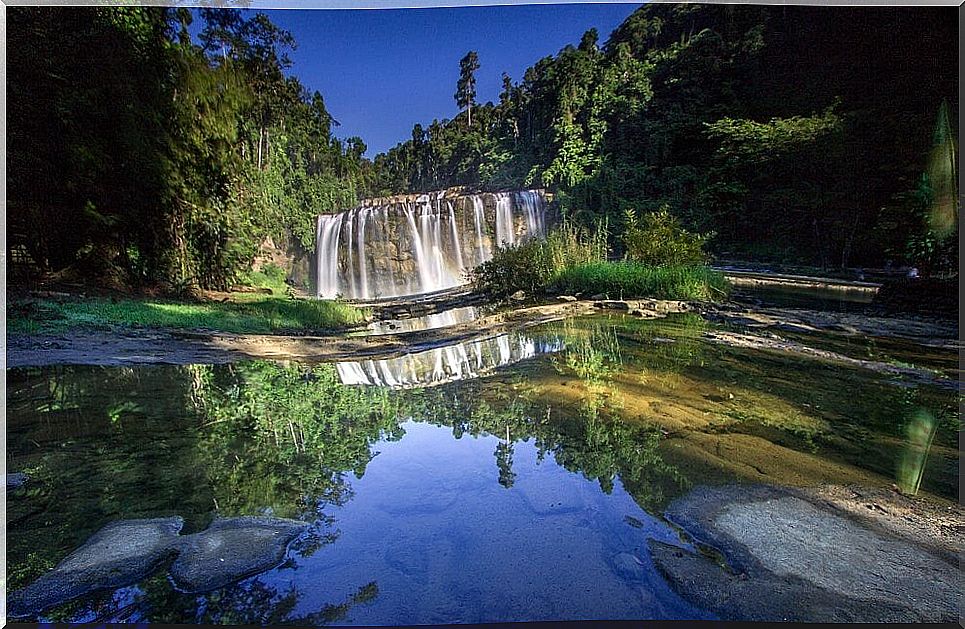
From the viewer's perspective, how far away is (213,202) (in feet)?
17.7

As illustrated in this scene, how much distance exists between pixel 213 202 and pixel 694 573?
225 inches

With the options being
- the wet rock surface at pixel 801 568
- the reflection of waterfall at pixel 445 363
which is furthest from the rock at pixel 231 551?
the reflection of waterfall at pixel 445 363

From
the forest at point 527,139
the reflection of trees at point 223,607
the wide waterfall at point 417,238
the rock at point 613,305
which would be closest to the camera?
the reflection of trees at point 223,607

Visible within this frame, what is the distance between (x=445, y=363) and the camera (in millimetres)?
3359

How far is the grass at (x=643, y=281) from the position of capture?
→ 5230 mm

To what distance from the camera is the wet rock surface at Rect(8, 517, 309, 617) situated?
45.7 inches

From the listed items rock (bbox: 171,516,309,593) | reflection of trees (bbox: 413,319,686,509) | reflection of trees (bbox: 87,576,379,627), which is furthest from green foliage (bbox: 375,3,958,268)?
reflection of trees (bbox: 87,576,379,627)

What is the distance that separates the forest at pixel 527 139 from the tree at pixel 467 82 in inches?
1.2

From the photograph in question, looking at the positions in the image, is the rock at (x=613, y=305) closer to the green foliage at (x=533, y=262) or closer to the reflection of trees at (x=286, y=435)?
the green foliage at (x=533, y=262)

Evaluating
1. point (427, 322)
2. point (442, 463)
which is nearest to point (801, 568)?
point (442, 463)

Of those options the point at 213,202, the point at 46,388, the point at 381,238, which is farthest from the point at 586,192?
the point at 46,388

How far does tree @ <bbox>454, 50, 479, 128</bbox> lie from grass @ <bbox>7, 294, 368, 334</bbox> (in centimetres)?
258

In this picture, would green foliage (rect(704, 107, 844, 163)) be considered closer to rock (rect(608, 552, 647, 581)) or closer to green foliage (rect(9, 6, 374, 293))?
green foliage (rect(9, 6, 374, 293))

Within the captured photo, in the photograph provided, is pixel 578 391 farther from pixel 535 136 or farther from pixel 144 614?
pixel 535 136
